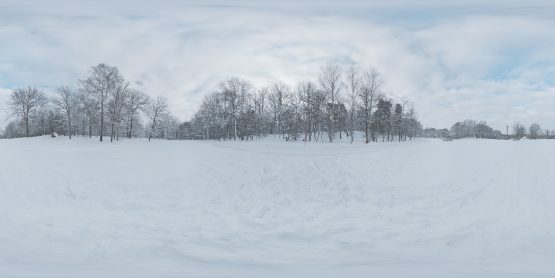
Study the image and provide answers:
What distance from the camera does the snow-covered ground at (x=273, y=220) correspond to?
8562mm

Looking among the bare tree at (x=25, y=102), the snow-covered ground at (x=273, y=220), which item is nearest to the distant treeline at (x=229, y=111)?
the bare tree at (x=25, y=102)

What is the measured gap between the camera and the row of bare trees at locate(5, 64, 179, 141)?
51.1 metres

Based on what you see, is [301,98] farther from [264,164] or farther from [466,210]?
[466,210]

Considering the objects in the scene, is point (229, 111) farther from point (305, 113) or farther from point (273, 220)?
point (273, 220)

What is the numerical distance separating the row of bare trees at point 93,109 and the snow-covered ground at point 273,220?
3207cm

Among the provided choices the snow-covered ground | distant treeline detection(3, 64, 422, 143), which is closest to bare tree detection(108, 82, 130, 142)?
distant treeline detection(3, 64, 422, 143)

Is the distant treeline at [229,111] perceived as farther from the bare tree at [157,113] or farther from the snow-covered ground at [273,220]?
the snow-covered ground at [273,220]

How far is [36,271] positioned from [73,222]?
4.10m

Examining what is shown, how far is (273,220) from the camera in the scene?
1361cm

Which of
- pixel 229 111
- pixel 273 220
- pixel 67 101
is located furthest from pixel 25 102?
pixel 273 220

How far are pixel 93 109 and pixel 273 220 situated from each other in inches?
1880

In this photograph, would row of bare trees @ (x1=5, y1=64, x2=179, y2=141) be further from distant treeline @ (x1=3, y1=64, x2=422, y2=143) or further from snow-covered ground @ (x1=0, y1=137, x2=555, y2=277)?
snow-covered ground @ (x1=0, y1=137, x2=555, y2=277)

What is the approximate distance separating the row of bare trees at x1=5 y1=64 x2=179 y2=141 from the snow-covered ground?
32.1 meters

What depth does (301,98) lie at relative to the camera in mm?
67375
